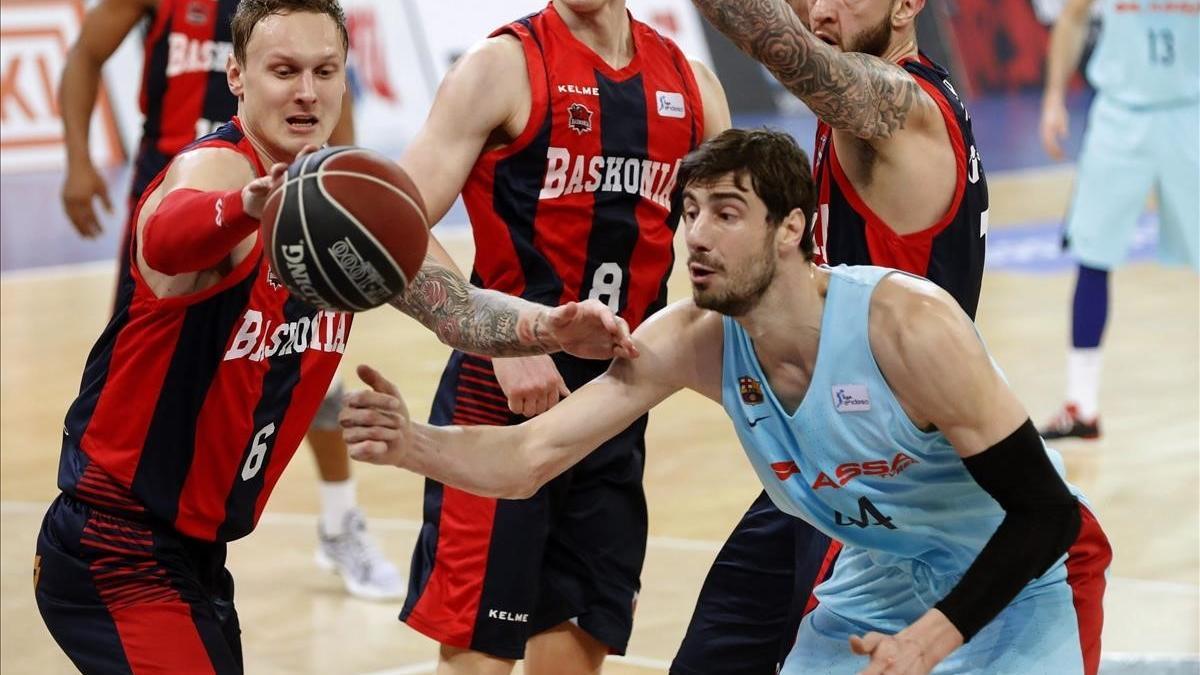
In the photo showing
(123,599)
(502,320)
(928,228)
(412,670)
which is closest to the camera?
(123,599)

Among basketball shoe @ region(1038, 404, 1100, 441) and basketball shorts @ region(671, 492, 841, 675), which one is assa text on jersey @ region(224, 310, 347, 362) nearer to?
basketball shorts @ region(671, 492, 841, 675)

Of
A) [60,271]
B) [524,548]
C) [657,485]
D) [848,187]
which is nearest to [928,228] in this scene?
[848,187]

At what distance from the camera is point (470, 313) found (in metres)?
4.14

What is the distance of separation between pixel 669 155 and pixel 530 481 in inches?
46.4

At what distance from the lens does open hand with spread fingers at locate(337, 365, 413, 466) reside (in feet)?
11.8

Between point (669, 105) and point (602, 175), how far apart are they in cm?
28

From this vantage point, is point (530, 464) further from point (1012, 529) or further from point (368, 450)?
point (1012, 529)

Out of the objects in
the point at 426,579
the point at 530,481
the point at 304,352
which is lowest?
the point at 426,579

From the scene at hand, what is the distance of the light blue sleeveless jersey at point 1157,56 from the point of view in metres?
8.80

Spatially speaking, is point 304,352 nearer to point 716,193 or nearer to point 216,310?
point 216,310

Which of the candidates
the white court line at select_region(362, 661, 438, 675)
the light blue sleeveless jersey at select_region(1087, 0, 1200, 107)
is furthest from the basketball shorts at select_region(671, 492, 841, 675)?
the light blue sleeveless jersey at select_region(1087, 0, 1200, 107)

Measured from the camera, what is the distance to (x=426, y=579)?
4680 mm

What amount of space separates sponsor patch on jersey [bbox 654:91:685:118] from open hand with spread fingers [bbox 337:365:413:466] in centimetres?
141

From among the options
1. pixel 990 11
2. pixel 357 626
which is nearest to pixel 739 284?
pixel 357 626
